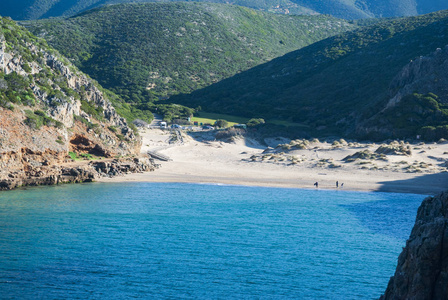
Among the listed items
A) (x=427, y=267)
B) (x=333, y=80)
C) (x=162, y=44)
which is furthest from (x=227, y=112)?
(x=427, y=267)

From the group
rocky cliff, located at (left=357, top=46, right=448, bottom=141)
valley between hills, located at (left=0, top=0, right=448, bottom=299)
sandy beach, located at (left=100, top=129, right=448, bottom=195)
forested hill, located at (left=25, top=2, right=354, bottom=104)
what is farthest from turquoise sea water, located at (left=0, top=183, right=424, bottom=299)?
forested hill, located at (left=25, top=2, right=354, bottom=104)

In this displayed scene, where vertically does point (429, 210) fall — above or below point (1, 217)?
above

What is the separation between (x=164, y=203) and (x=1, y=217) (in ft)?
33.0

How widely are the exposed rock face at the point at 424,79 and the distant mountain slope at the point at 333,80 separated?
8.75 feet

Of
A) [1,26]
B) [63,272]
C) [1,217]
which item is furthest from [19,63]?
[63,272]

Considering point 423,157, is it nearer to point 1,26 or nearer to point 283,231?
point 283,231

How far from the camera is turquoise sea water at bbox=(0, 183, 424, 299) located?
16578 mm

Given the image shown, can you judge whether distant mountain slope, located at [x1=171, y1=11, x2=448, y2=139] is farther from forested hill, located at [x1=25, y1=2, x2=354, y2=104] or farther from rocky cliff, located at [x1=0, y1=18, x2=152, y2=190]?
rocky cliff, located at [x1=0, y1=18, x2=152, y2=190]

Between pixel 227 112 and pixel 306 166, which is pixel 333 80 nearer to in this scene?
pixel 227 112

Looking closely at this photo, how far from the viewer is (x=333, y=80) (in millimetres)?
90062

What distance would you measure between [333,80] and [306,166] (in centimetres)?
4791

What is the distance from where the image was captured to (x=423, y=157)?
152 feet

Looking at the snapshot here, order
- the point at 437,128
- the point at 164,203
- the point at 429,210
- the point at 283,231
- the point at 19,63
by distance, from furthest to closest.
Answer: the point at 437,128 → the point at 19,63 → the point at 164,203 → the point at 283,231 → the point at 429,210

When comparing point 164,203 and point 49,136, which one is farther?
point 49,136
